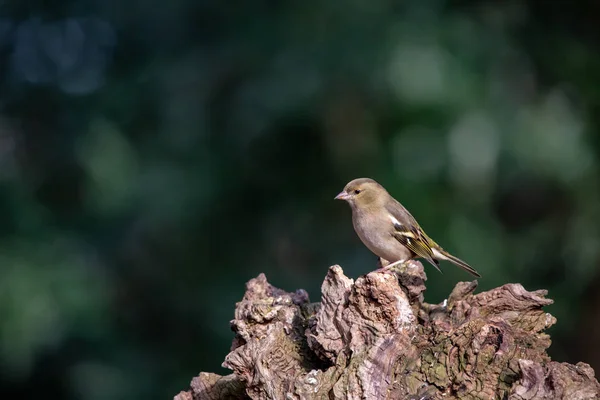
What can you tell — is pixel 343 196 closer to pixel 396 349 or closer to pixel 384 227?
pixel 384 227

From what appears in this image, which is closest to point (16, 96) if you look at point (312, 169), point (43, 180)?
point (43, 180)

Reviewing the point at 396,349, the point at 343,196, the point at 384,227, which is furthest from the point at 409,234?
the point at 396,349

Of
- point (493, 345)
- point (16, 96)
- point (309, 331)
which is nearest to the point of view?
point (493, 345)

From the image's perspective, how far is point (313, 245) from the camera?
9.08 m

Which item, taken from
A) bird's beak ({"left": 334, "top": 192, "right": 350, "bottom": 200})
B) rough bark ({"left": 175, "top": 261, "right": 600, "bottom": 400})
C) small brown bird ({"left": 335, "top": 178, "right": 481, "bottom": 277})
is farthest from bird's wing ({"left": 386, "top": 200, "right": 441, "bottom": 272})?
rough bark ({"left": 175, "top": 261, "right": 600, "bottom": 400})

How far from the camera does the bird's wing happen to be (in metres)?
4.93

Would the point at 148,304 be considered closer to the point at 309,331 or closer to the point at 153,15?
the point at 153,15

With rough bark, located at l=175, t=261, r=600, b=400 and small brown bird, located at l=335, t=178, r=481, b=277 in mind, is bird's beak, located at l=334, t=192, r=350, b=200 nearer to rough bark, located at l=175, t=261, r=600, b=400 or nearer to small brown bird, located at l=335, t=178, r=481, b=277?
small brown bird, located at l=335, t=178, r=481, b=277

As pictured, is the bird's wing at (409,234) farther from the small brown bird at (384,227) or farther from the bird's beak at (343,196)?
the bird's beak at (343,196)

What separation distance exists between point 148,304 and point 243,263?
4.24ft

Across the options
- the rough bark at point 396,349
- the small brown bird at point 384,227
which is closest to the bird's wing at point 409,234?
the small brown bird at point 384,227

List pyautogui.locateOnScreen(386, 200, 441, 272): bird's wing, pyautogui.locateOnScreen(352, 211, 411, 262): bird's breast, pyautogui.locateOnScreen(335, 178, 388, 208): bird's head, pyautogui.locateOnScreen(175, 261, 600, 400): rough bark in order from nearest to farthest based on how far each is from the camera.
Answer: pyautogui.locateOnScreen(175, 261, 600, 400): rough bark → pyautogui.locateOnScreen(352, 211, 411, 262): bird's breast → pyautogui.locateOnScreen(386, 200, 441, 272): bird's wing → pyautogui.locateOnScreen(335, 178, 388, 208): bird's head

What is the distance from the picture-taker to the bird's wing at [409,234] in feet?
16.2

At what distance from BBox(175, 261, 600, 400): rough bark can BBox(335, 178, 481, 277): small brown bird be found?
130cm
